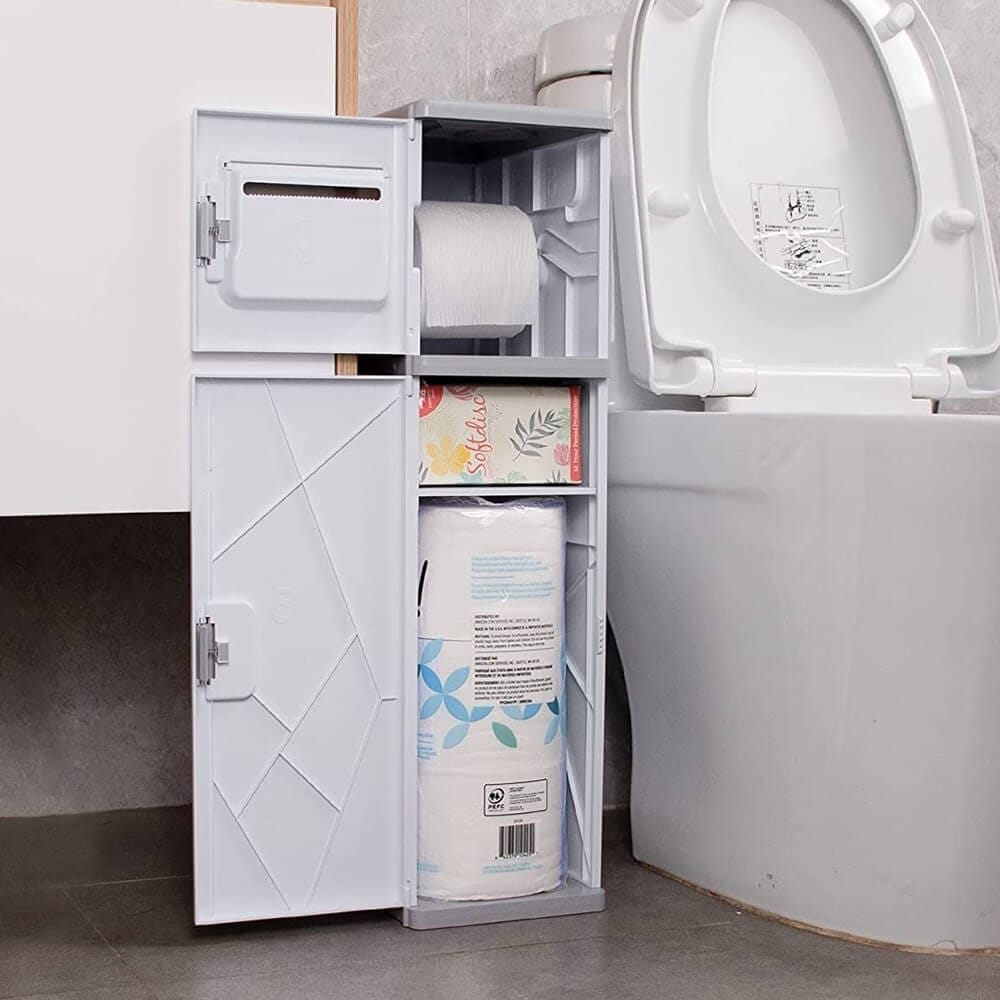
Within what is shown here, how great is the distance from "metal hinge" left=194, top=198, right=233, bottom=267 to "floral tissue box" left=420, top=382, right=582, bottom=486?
0.22 metres

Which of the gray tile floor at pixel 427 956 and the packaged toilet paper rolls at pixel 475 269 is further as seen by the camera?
the packaged toilet paper rolls at pixel 475 269

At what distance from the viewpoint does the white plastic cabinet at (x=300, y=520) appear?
4.31ft

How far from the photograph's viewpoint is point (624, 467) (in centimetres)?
155

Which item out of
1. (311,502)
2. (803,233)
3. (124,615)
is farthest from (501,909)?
(803,233)

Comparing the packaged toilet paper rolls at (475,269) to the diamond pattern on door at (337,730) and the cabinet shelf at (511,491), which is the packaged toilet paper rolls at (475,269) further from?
the diamond pattern on door at (337,730)

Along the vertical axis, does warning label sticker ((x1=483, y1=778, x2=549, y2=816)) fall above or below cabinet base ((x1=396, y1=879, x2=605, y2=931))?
above

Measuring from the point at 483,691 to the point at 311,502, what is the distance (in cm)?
23

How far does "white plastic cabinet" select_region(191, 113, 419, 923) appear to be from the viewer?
131 centimetres

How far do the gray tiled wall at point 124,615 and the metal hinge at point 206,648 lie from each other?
42 cm

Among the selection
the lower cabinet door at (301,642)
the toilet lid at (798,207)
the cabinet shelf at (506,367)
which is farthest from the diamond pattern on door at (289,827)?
the toilet lid at (798,207)

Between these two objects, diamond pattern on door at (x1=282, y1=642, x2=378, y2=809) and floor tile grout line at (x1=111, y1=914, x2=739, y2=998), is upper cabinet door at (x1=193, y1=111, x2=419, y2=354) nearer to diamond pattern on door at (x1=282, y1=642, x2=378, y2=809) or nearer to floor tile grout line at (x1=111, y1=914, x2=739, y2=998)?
diamond pattern on door at (x1=282, y1=642, x2=378, y2=809)

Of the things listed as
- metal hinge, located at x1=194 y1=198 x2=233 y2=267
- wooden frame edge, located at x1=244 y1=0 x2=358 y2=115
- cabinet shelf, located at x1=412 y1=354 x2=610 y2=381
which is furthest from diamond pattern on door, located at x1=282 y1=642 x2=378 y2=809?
wooden frame edge, located at x1=244 y1=0 x2=358 y2=115

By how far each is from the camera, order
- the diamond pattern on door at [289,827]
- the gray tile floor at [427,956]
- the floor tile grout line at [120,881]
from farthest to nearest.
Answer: the floor tile grout line at [120,881], the diamond pattern on door at [289,827], the gray tile floor at [427,956]

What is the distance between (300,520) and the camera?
1348mm
